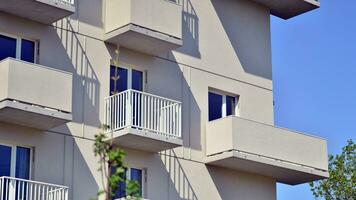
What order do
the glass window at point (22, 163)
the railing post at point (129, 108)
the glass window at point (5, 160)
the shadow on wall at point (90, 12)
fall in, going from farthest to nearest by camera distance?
1. the shadow on wall at point (90, 12)
2. the railing post at point (129, 108)
3. the glass window at point (22, 163)
4. the glass window at point (5, 160)

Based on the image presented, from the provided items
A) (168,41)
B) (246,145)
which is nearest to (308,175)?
(246,145)

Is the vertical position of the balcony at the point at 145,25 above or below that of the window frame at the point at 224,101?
above

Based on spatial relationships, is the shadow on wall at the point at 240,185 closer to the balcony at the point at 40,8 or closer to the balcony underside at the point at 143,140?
the balcony underside at the point at 143,140

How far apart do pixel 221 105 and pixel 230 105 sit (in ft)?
1.28

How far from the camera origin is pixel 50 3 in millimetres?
25812

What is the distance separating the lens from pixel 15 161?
2564 centimetres

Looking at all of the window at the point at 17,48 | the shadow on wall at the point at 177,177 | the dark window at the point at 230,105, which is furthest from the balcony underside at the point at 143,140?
the dark window at the point at 230,105

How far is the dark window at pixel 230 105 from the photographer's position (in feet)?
105

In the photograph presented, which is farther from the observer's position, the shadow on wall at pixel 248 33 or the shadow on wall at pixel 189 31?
the shadow on wall at pixel 248 33

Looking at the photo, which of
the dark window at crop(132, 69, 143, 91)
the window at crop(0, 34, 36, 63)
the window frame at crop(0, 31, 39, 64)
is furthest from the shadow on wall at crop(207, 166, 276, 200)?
the window at crop(0, 34, 36, 63)

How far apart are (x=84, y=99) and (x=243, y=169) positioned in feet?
20.4

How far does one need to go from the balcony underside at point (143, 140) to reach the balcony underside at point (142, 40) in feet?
9.15

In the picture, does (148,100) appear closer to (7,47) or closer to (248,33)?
(7,47)

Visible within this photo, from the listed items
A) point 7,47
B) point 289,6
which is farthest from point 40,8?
point 289,6
